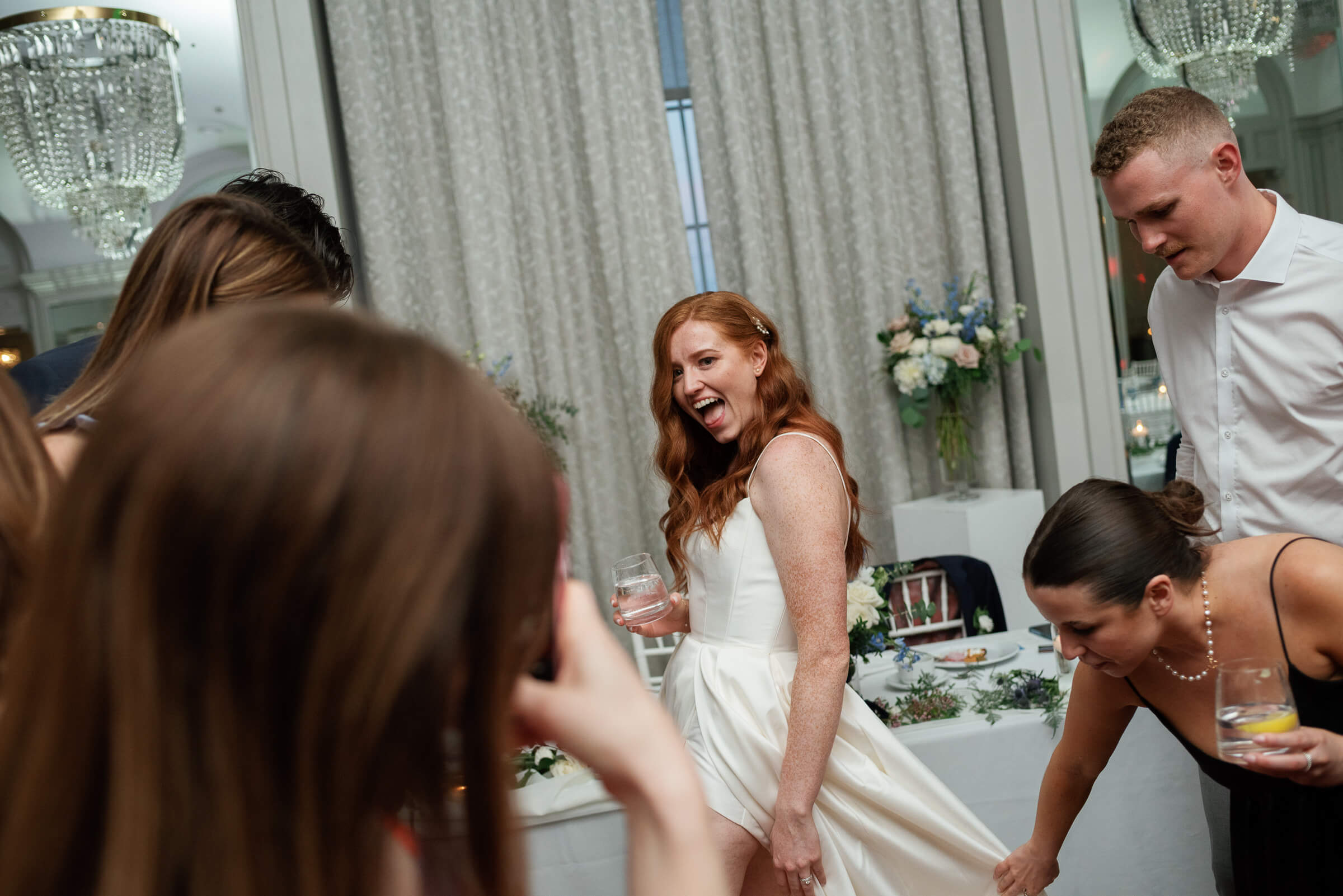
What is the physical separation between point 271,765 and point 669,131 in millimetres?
4548

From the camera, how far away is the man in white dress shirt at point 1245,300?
2059mm

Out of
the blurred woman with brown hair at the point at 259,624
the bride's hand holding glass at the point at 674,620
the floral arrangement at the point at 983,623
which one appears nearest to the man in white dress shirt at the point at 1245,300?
the floral arrangement at the point at 983,623

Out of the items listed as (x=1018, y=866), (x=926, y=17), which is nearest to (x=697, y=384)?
(x=1018, y=866)

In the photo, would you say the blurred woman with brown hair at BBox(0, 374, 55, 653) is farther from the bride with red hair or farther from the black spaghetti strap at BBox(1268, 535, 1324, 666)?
the black spaghetti strap at BBox(1268, 535, 1324, 666)

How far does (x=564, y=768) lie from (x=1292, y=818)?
4.45ft

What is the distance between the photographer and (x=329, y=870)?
0.42 m

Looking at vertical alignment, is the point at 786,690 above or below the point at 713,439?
below

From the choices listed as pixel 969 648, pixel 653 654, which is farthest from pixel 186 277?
pixel 653 654

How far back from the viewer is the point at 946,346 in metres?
4.25

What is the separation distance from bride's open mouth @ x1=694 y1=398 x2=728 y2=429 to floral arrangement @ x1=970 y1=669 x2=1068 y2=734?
32.4 inches

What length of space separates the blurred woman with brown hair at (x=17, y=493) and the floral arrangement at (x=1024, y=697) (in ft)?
6.07

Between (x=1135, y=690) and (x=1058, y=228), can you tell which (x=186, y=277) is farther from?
(x=1058, y=228)

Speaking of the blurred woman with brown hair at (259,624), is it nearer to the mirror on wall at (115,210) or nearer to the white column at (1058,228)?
the mirror on wall at (115,210)

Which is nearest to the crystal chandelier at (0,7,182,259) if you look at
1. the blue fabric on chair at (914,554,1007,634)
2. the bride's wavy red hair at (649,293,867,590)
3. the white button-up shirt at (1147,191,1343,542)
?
the bride's wavy red hair at (649,293,867,590)
